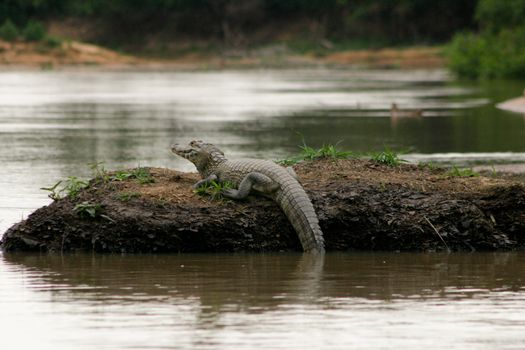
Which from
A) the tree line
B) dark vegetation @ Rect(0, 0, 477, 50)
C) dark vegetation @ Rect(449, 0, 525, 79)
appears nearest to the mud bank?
dark vegetation @ Rect(449, 0, 525, 79)

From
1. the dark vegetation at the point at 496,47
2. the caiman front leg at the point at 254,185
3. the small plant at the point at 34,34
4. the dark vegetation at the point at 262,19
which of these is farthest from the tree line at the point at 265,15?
the caiman front leg at the point at 254,185

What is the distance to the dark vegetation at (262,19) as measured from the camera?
92.5 metres

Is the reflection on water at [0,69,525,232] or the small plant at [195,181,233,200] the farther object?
the reflection on water at [0,69,525,232]

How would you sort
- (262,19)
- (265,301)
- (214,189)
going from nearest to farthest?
1. (265,301)
2. (214,189)
3. (262,19)

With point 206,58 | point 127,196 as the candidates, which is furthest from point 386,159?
point 206,58

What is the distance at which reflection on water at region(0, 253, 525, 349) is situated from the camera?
876cm

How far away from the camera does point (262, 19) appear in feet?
319

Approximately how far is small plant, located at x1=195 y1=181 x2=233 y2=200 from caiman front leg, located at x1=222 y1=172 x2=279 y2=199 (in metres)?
0.11

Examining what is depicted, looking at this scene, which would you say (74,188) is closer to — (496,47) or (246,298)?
(246,298)

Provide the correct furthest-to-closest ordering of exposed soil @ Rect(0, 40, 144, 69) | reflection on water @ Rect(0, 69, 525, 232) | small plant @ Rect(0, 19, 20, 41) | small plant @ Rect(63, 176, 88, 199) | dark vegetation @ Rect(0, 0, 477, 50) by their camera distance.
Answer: dark vegetation @ Rect(0, 0, 477, 50), small plant @ Rect(0, 19, 20, 41), exposed soil @ Rect(0, 40, 144, 69), reflection on water @ Rect(0, 69, 525, 232), small plant @ Rect(63, 176, 88, 199)

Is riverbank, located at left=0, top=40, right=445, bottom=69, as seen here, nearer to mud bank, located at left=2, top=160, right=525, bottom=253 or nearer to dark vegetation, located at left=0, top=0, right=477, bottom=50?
dark vegetation, located at left=0, top=0, right=477, bottom=50

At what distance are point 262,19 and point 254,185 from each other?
3372 inches

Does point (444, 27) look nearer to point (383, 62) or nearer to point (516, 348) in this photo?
point (383, 62)

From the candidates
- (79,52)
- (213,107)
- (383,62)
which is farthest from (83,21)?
(213,107)
